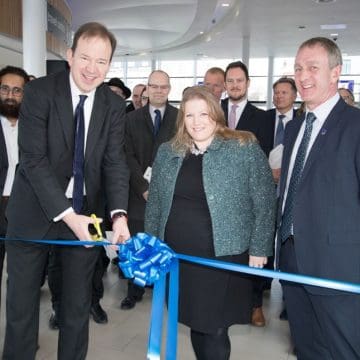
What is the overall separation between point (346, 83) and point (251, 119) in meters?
17.0

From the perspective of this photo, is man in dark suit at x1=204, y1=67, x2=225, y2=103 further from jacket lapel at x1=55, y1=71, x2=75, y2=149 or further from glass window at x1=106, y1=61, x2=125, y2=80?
glass window at x1=106, y1=61, x2=125, y2=80

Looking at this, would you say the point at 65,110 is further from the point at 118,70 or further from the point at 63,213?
the point at 118,70

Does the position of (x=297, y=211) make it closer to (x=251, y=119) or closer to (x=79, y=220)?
(x=79, y=220)

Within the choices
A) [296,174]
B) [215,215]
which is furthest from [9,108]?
[296,174]

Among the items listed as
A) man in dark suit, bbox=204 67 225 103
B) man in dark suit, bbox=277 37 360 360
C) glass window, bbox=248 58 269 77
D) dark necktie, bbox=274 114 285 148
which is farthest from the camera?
glass window, bbox=248 58 269 77

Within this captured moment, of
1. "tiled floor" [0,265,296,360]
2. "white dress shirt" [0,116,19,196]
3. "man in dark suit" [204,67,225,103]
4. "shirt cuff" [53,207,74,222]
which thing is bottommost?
"tiled floor" [0,265,296,360]

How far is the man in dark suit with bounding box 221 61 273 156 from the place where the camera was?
3691 millimetres

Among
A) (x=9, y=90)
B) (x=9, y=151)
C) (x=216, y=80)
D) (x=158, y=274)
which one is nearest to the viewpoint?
(x=158, y=274)

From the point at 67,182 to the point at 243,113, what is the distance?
77.8 inches

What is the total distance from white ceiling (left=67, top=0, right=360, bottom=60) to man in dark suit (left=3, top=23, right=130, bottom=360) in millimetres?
8689

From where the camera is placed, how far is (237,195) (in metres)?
2.18

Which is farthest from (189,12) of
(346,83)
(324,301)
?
(324,301)

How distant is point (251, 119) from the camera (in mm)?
3703

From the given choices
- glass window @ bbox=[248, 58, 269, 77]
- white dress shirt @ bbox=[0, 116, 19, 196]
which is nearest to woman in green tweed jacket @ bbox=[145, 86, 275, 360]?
white dress shirt @ bbox=[0, 116, 19, 196]
